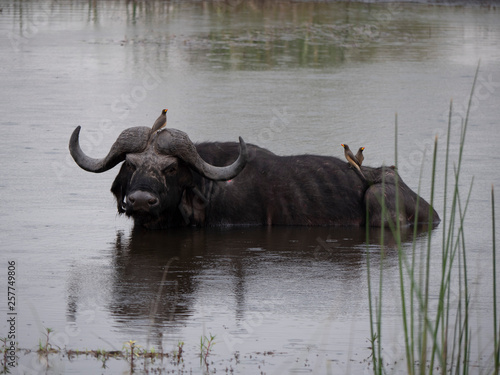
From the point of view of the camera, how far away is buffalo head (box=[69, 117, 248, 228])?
8875 mm

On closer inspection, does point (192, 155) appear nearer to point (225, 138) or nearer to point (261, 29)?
point (225, 138)

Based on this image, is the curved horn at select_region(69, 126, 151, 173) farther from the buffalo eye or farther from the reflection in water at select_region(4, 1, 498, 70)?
the reflection in water at select_region(4, 1, 498, 70)

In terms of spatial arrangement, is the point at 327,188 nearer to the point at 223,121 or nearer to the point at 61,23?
the point at 223,121

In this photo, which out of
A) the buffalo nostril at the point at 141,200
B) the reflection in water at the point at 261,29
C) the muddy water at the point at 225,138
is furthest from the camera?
the reflection in water at the point at 261,29

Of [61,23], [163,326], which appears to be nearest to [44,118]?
[163,326]

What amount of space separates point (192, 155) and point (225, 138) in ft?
13.6

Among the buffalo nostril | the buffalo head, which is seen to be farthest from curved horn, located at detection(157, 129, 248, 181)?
the buffalo nostril

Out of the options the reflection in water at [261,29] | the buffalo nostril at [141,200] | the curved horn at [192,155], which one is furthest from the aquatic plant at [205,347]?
the reflection in water at [261,29]

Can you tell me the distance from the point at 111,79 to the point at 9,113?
3625 mm

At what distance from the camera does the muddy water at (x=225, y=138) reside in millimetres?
6445

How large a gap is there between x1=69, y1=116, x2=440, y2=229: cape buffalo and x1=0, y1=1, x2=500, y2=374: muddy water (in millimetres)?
216

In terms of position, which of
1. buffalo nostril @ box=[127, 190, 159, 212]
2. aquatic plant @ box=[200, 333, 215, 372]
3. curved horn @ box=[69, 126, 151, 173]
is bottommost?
aquatic plant @ box=[200, 333, 215, 372]

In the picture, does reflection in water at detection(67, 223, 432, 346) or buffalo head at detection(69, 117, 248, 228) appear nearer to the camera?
reflection in water at detection(67, 223, 432, 346)

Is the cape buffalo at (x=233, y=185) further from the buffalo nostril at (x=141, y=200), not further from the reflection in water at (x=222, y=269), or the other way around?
the reflection in water at (x=222, y=269)
